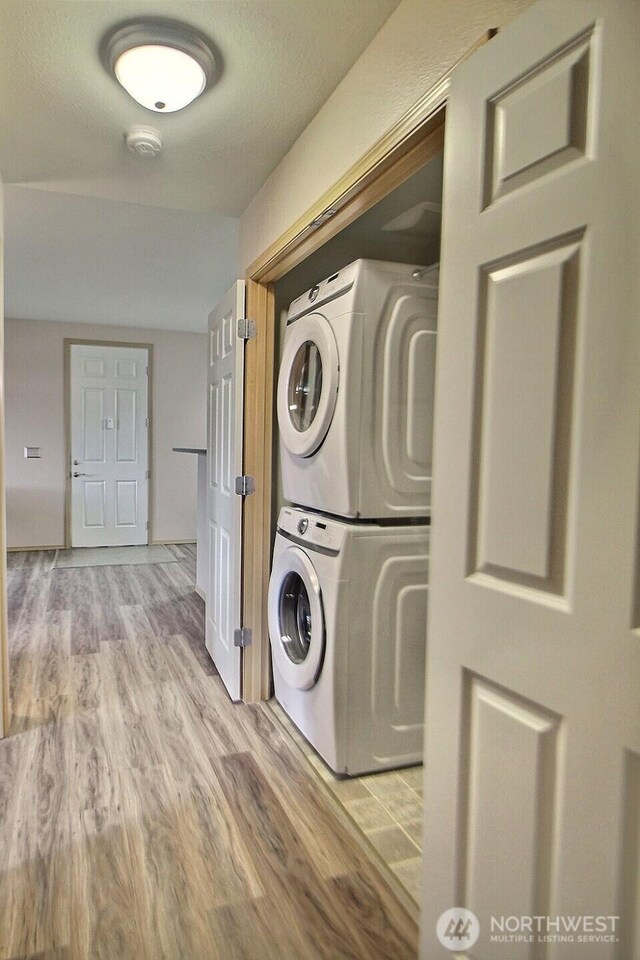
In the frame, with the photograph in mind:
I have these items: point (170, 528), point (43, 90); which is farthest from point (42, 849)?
point (170, 528)

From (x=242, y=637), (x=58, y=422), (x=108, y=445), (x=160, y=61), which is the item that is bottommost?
(x=242, y=637)

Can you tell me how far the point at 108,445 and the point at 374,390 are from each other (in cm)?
493

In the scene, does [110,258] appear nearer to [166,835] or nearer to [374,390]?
[374,390]

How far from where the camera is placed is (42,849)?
1671 mm

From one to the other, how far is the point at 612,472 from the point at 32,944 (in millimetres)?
1656

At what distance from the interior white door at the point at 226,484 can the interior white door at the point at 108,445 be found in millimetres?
3487

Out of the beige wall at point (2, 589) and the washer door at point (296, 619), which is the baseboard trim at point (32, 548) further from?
the washer door at point (296, 619)

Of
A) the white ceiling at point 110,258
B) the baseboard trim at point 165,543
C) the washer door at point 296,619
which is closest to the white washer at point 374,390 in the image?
the washer door at point 296,619

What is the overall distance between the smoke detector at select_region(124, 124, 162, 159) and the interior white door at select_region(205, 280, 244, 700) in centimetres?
63

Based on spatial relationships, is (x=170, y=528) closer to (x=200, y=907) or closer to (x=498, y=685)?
(x=200, y=907)

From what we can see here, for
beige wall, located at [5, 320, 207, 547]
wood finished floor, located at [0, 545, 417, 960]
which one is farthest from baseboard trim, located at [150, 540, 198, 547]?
wood finished floor, located at [0, 545, 417, 960]

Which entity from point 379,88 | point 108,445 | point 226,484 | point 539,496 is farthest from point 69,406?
point 539,496

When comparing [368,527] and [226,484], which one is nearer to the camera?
[368,527]

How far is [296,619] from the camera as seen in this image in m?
2.37
